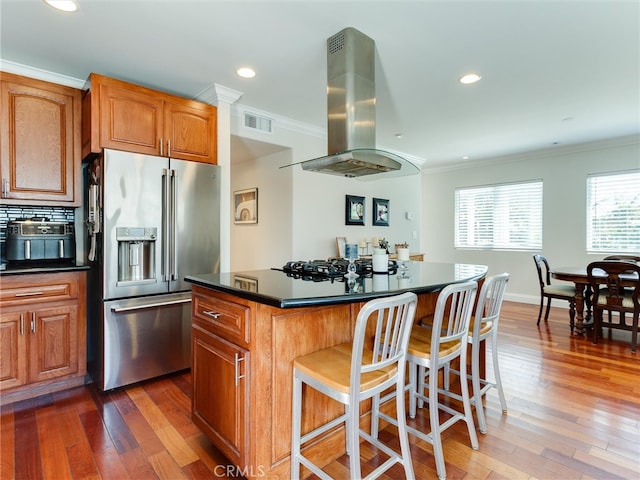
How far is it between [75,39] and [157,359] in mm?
2414

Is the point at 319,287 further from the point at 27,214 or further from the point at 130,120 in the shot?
the point at 27,214

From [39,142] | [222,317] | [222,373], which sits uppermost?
[39,142]

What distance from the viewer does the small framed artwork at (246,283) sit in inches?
63.1

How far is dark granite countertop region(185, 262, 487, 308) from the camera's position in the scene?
1.43m

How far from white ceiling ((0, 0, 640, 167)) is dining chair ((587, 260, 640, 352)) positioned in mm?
1692

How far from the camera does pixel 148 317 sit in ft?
9.04

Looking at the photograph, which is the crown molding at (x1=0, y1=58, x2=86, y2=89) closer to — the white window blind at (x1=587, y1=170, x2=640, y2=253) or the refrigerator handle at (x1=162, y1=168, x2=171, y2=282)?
the refrigerator handle at (x1=162, y1=168, x2=171, y2=282)

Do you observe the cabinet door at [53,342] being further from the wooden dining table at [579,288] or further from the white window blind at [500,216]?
the white window blind at [500,216]

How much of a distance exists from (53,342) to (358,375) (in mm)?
2479

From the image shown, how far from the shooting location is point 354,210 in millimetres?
4902

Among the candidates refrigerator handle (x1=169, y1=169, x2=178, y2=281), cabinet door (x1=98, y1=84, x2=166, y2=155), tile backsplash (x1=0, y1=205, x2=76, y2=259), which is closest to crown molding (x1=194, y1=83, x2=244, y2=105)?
cabinet door (x1=98, y1=84, x2=166, y2=155)

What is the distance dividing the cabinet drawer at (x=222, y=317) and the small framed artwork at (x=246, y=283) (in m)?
0.08

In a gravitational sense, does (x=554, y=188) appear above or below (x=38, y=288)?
above

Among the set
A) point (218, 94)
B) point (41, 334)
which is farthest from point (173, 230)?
point (218, 94)
